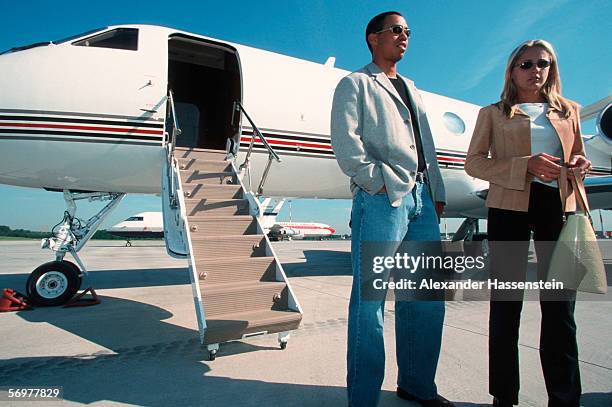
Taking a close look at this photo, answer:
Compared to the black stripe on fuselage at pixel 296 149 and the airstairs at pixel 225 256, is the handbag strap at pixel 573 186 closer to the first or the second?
the airstairs at pixel 225 256

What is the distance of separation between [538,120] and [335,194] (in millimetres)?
4966

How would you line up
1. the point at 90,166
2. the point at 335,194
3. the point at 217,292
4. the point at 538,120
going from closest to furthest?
the point at 538,120 → the point at 217,292 → the point at 90,166 → the point at 335,194

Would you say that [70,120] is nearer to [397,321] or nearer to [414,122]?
[414,122]

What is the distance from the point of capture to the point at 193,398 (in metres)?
2.20

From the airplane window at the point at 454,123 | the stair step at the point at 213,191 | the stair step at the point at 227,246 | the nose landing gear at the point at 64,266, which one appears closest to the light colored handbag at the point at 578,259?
the stair step at the point at 227,246

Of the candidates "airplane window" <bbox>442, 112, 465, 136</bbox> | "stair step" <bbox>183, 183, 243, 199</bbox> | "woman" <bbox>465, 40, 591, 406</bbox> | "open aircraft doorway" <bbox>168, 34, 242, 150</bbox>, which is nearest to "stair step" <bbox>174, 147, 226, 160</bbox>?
"open aircraft doorway" <bbox>168, 34, 242, 150</bbox>

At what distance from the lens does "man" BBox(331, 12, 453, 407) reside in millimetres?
1888

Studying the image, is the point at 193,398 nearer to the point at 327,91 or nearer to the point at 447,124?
the point at 327,91

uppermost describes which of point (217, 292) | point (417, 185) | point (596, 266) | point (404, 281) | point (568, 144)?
point (568, 144)

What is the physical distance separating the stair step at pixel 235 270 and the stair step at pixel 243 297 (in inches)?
2.9

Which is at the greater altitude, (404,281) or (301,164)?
(301,164)

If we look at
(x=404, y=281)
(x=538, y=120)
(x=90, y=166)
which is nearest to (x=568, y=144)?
(x=538, y=120)

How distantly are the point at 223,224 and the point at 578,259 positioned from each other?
9.94 ft

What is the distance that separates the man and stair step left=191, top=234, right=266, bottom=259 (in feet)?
5.85
